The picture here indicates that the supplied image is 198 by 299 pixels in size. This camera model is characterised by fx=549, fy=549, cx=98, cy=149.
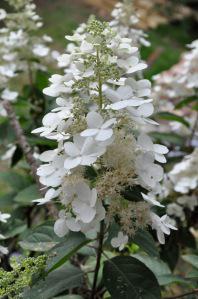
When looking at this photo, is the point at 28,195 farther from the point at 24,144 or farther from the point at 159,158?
the point at 159,158

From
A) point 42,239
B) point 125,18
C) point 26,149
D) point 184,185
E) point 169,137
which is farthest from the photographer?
point 169,137

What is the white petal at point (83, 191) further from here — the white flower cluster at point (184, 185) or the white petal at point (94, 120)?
the white flower cluster at point (184, 185)

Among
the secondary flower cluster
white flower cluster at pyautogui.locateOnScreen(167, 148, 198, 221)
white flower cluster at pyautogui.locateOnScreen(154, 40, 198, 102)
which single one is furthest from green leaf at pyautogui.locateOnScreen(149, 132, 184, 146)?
white flower cluster at pyautogui.locateOnScreen(167, 148, 198, 221)

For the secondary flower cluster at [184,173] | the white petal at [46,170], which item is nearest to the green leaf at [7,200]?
the secondary flower cluster at [184,173]

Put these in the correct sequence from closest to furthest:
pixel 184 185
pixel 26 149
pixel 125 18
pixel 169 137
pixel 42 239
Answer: pixel 42 239 < pixel 26 149 < pixel 184 185 < pixel 125 18 < pixel 169 137

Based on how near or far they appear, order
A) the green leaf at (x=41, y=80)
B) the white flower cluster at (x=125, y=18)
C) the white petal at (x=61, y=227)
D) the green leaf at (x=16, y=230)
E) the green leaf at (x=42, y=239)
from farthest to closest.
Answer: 1. the green leaf at (x=41, y=80)
2. the white flower cluster at (x=125, y=18)
3. the green leaf at (x=16, y=230)
4. the green leaf at (x=42, y=239)
5. the white petal at (x=61, y=227)

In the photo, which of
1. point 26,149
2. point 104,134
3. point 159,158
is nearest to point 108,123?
point 104,134

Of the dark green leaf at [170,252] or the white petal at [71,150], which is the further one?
the dark green leaf at [170,252]

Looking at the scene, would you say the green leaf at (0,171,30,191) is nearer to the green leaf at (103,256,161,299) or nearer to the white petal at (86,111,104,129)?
the green leaf at (103,256,161,299)
